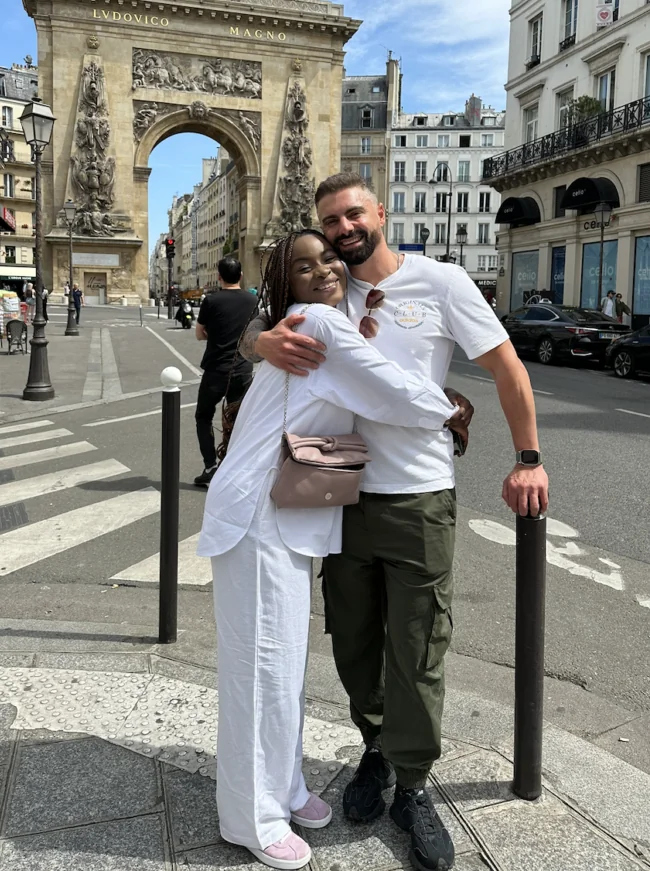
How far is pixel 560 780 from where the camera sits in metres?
2.51

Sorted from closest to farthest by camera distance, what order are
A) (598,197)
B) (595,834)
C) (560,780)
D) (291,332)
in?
(291,332) → (595,834) → (560,780) → (598,197)

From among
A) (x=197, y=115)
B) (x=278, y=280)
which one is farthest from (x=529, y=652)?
(x=197, y=115)

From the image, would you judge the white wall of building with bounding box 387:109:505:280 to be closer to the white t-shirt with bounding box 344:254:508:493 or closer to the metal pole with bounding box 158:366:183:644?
the metal pole with bounding box 158:366:183:644

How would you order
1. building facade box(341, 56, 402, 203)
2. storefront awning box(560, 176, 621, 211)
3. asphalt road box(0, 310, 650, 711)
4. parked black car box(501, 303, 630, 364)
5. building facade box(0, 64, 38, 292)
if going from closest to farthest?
1. asphalt road box(0, 310, 650, 711)
2. parked black car box(501, 303, 630, 364)
3. storefront awning box(560, 176, 621, 211)
4. building facade box(0, 64, 38, 292)
5. building facade box(341, 56, 402, 203)

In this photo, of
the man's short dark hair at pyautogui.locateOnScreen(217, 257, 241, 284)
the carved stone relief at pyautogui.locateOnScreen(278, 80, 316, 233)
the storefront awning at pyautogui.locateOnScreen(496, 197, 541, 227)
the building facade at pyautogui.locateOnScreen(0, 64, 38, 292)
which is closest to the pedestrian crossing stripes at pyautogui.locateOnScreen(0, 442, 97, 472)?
the man's short dark hair at pyautogui.locateOnScreen(217, 257, 241, 284)

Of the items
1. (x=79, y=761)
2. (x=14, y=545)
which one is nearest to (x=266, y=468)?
(x=79, y=761)

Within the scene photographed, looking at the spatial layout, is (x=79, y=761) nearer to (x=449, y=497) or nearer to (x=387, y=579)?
(x=387, y=579)

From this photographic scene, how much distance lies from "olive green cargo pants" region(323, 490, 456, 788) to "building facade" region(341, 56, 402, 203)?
81950mm

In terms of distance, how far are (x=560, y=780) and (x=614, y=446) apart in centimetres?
654

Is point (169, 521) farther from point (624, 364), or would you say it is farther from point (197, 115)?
point (197, 115)

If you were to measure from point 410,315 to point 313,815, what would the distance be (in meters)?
1.48

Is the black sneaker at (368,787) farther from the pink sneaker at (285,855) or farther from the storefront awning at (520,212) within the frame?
the storefront awning at (520,212)

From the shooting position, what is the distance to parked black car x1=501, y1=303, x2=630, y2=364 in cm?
1909

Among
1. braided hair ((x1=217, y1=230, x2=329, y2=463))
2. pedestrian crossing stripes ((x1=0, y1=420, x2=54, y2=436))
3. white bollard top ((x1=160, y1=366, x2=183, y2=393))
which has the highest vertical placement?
braided hair ((x1=217, y1=230, x2=329, y2=463))
